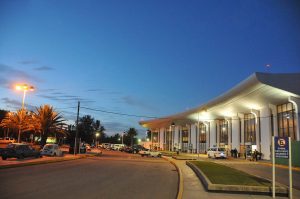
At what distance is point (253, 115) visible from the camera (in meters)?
57.8

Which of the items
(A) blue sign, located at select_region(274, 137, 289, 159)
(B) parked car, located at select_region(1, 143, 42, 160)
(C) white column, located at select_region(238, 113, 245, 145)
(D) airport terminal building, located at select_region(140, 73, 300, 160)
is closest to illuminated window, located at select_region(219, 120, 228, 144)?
(D) airport terminal building, located at select_region(140, 73, 300, 160)

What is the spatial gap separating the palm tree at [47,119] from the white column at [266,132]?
28.8 meters

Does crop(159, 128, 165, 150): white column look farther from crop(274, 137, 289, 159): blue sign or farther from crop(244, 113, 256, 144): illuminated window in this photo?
crop(274, 137, 289, 159): blue sign

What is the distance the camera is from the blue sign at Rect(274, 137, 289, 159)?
45.5ft

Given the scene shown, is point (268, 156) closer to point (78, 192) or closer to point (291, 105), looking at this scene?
point (291, 105)

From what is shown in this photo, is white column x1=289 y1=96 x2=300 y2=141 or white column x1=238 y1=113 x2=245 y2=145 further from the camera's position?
white column x1=238 y1=113 x2=245 y2=145

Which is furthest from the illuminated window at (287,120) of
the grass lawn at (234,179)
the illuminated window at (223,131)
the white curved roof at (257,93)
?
the grass lawn at (234,179)

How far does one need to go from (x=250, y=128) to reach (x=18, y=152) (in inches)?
1499

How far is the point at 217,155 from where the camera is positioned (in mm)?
53250

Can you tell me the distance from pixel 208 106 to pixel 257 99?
16221 millimetres

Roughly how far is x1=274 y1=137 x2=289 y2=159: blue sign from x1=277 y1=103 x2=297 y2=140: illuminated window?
30938mm

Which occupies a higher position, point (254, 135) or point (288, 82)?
point (288, 82)

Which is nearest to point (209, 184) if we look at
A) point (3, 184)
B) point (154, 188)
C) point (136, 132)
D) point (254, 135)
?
point (154, 188)

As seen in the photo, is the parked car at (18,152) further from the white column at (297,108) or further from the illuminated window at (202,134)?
the illuminated window at (202,134)
